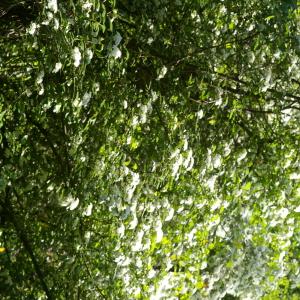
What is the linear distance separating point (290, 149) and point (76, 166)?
122cm

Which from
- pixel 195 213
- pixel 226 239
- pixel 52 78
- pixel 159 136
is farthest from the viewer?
pixel 226 239

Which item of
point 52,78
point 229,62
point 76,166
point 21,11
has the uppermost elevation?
point 229,62

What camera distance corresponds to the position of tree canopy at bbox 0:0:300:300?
7.85ft

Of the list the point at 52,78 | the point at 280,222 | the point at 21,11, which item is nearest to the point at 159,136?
the point at 52,78

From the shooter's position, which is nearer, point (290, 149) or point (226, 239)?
point (290, 149)

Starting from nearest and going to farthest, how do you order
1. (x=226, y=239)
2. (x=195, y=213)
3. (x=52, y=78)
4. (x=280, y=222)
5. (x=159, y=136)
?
(x=52, y=78), (x=159, y=136), (x=195, y=213), (x=280, y=222), (x=226, y=239)

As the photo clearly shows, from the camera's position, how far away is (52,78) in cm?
237

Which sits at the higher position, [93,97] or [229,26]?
[229,26]

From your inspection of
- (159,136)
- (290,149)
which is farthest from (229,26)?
(290,149)

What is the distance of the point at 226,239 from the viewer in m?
3.84

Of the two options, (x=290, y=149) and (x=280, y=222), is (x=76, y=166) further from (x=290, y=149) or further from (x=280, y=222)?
(x=280, y=222)

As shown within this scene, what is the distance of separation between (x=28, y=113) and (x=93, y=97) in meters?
0.40

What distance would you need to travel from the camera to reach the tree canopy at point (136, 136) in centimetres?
239

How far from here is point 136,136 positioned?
2.64m
